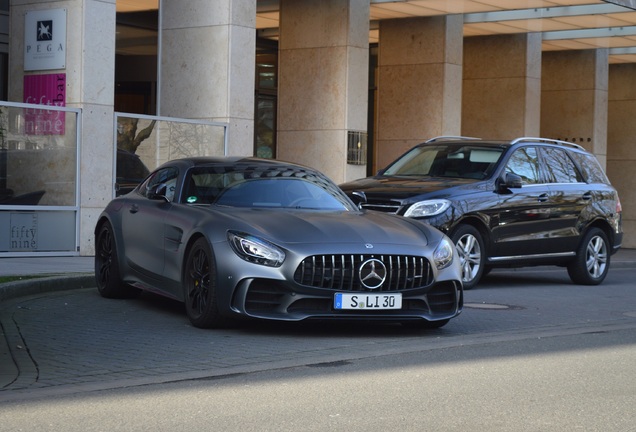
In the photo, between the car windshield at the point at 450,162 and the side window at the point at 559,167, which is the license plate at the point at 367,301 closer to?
the car windshield at the point at 450,162

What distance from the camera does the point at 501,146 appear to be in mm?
15531

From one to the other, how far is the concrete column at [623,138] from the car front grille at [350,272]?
2419 cm

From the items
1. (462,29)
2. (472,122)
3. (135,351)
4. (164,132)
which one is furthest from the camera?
(472,122)

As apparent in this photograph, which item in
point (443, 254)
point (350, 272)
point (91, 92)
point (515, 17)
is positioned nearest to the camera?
point (350, 272)

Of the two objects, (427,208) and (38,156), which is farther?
(38,156)

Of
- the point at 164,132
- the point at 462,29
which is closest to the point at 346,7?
the point at 462,29

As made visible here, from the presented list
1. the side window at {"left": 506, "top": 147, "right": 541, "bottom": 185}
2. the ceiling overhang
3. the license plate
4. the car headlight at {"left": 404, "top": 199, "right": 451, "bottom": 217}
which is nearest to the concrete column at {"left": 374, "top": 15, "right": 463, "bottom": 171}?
the ceiling overhang

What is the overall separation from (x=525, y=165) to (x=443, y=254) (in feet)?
19.3

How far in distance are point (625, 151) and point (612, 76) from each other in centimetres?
213

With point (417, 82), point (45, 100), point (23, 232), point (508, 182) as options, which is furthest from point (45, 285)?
point (417, 82)

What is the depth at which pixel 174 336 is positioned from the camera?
31.3ft

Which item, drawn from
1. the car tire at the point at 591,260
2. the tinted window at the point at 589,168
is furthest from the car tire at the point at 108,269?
the tinted window at the point at 589,168

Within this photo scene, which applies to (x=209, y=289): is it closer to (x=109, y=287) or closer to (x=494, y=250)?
(x=109, y=287)

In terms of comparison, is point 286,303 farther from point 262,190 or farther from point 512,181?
point 512,181
